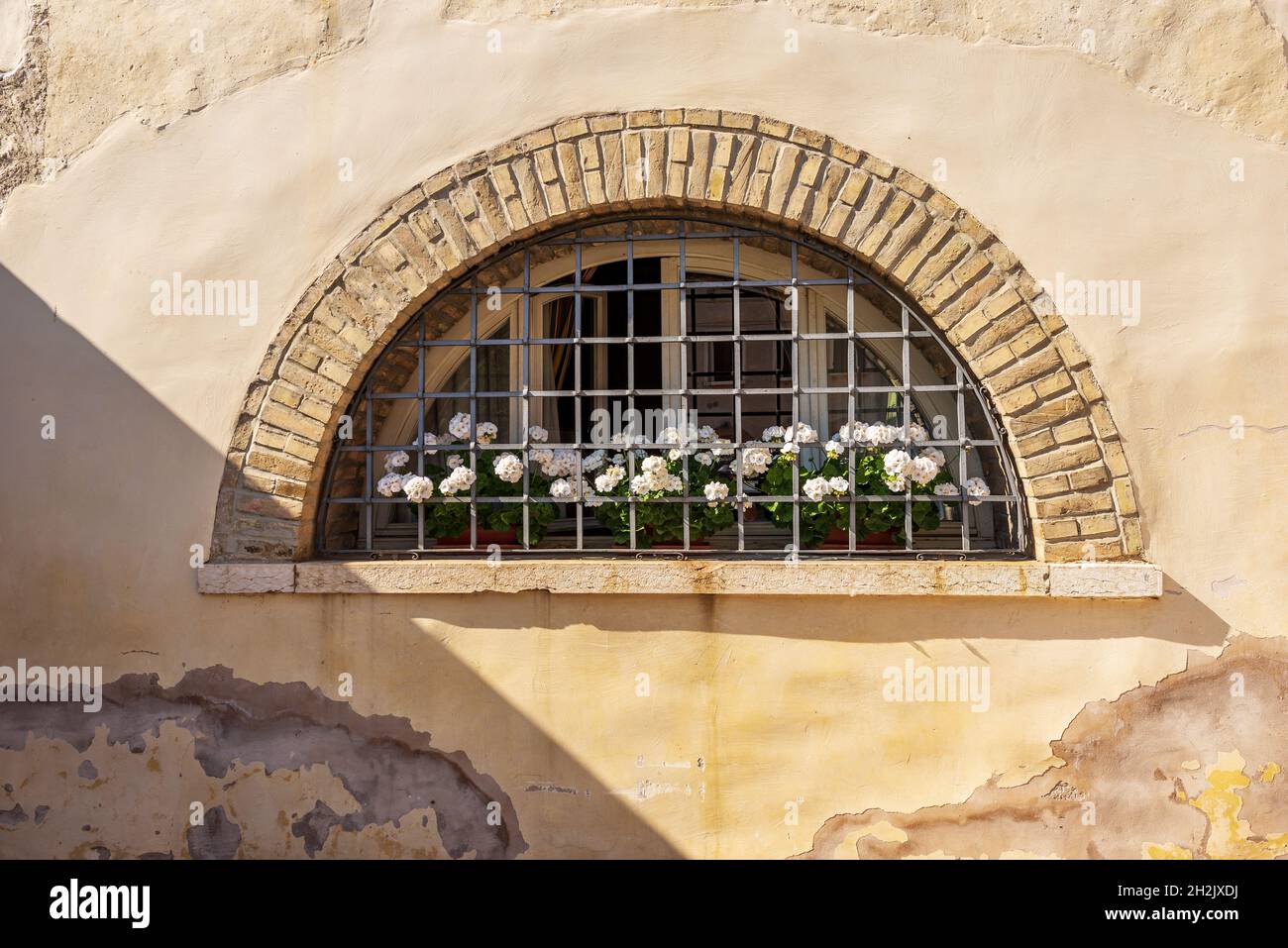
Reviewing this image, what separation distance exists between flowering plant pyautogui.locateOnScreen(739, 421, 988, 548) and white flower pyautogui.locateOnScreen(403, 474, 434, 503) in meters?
1.21

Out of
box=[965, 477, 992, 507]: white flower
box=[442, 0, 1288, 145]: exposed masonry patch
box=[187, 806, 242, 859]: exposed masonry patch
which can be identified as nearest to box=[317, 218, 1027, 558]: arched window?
box=[965, 477, 992, 507]: white flower

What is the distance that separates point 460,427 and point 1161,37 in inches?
116

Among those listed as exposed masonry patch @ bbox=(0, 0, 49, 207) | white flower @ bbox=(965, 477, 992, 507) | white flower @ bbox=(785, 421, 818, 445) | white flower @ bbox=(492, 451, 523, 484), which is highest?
exposed masonry patch @ bbox=(0, 0, 49, 207)

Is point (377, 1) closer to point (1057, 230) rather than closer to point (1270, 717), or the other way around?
point (1057, 230)

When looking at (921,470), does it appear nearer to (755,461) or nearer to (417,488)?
(755,461)

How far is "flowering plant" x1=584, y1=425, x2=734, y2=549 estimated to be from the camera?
11.4 feet

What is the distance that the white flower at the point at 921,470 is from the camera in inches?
132

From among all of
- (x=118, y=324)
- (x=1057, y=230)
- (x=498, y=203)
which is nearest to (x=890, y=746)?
(x=1057, y=230)

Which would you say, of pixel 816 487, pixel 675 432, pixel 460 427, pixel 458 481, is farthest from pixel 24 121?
pixel 816 487

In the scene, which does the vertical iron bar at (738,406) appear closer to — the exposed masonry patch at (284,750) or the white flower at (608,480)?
the white flower at (608,480)

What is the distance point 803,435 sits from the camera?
3463mm

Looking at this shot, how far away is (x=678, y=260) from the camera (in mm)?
3625

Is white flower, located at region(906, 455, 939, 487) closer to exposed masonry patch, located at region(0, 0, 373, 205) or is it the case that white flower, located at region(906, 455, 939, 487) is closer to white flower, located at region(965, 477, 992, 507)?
white flower, located at region(965, 477, 992, 507)

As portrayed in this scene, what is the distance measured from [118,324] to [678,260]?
2220mm
